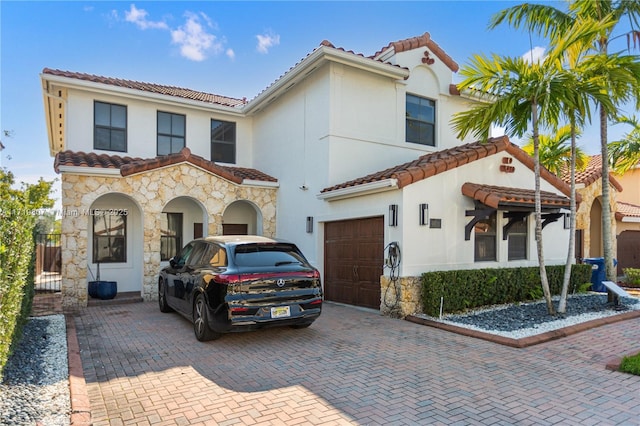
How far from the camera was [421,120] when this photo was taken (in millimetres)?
12758

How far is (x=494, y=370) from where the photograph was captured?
5500 millimetres

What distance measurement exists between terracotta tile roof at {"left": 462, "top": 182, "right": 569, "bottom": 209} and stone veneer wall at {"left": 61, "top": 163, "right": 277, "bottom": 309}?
642 centimetres

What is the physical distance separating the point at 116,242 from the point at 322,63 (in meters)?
8.28

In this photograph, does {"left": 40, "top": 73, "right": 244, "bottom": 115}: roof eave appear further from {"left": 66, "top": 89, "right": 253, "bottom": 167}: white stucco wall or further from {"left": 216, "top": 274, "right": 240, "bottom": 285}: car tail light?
{"left": 216, "top": 274, "right": 240, "bottom": 285}: car tail light

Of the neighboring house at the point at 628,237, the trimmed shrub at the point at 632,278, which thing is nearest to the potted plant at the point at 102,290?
the trimmed shrub at the point at 632,278

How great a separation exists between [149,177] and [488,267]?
9.29 m

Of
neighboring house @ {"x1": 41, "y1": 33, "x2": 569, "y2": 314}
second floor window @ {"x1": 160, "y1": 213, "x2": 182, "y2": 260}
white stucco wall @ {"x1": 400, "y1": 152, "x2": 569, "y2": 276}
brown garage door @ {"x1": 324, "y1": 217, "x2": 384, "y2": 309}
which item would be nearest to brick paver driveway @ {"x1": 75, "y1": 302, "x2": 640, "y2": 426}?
white stucco wall @ {"x1": 400, "y1": 152, "x2": 569, "y2": 276}

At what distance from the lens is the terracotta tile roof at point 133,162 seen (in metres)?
10.5

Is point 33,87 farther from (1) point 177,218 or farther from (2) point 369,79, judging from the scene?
(2) point 369,79

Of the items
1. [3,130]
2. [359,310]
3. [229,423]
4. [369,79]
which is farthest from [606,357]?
[3,130]

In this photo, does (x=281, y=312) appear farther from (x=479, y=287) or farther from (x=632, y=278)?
(x=632, y=278)

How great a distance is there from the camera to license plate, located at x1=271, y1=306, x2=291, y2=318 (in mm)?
6457

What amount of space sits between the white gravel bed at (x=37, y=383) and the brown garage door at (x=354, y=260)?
6.23m

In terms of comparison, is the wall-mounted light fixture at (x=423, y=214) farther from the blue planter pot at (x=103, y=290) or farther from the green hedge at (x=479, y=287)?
the blue planter pot at (x=103, y=290)
